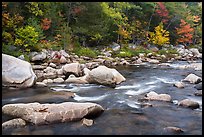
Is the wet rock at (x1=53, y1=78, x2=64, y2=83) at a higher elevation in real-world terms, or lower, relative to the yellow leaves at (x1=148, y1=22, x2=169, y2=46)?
higher

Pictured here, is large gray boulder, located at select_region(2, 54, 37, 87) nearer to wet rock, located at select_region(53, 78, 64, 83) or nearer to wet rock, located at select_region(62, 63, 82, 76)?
wet rock, located at select_region(53, 78, 64, 83)

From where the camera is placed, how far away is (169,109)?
715cm

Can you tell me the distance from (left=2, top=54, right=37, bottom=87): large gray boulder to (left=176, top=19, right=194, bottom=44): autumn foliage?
23219 mm

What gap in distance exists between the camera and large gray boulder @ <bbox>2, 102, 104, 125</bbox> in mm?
5742

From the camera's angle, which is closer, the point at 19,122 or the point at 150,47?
the point at 19,122

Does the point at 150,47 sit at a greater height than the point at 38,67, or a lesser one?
lesser

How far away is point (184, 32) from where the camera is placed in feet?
98.8

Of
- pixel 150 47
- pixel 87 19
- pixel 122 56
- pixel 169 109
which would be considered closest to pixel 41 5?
pixel 87 19

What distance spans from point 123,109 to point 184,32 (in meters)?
24.9

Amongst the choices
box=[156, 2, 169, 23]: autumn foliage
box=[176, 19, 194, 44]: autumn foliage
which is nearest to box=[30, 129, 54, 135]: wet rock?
box=[156, 2, 169, 23]: autumn foliage

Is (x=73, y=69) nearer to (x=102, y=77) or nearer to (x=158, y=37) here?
(x=102, y=77)

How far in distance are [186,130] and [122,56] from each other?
15041 mm

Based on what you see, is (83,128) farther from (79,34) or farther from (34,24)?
(79,34)

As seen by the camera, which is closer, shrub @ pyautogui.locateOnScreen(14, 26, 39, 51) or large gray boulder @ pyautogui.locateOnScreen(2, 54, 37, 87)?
large gray boulder @ pyautogui.locateOnScreen(2, 54, 37, 87)
